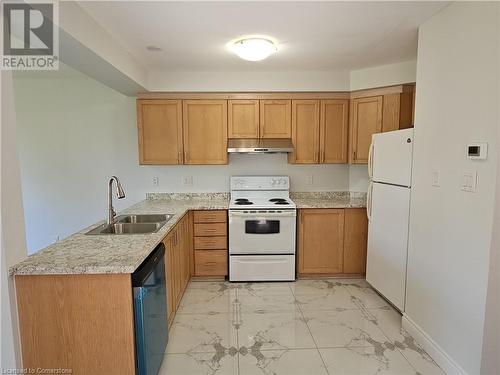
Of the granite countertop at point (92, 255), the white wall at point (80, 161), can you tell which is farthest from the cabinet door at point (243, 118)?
the granite countertop at point (92, 255)

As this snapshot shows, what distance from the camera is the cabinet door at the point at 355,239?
3.52 meters

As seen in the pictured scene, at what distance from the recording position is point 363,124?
360cm

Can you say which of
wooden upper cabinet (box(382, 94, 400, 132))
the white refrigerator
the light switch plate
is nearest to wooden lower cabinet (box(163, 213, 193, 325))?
the white refrigerator

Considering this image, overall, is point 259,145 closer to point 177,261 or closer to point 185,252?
point 185,252

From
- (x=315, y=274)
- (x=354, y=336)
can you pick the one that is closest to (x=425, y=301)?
(x=354, y=336)

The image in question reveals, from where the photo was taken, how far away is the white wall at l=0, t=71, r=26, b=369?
1.46 meters

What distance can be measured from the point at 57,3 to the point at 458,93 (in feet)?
8.12

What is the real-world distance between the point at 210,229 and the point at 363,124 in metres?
2.21

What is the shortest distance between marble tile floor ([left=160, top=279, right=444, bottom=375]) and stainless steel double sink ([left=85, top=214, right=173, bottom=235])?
0.87 m

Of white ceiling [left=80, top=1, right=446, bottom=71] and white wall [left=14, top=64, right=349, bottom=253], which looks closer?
white ceiling [left=80, top=1, right=446, bottom=71]

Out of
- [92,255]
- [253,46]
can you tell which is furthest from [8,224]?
[253,46]

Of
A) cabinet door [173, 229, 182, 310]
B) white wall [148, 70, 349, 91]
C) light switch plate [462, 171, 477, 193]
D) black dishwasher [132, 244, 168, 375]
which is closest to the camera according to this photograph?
black dishwasher [132, 244, 168, 375]

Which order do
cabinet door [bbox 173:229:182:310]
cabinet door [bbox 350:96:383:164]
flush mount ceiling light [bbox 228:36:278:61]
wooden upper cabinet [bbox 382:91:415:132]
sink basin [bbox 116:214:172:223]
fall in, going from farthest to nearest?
cabinet door [bbox 350:96:383:164] < wooden upper cabinet [bbox 382:91:415:132] < sink basin [bbox 116:214:172:223] < cabinet door [bbox 173:229:182:310] < flush mount ceiling light [bbox 228:36:278:61]

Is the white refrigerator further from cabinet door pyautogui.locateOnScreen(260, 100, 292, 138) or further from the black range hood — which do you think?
cabinet door pyautogui.locateOnScreen(260, 100, 292, 138)
